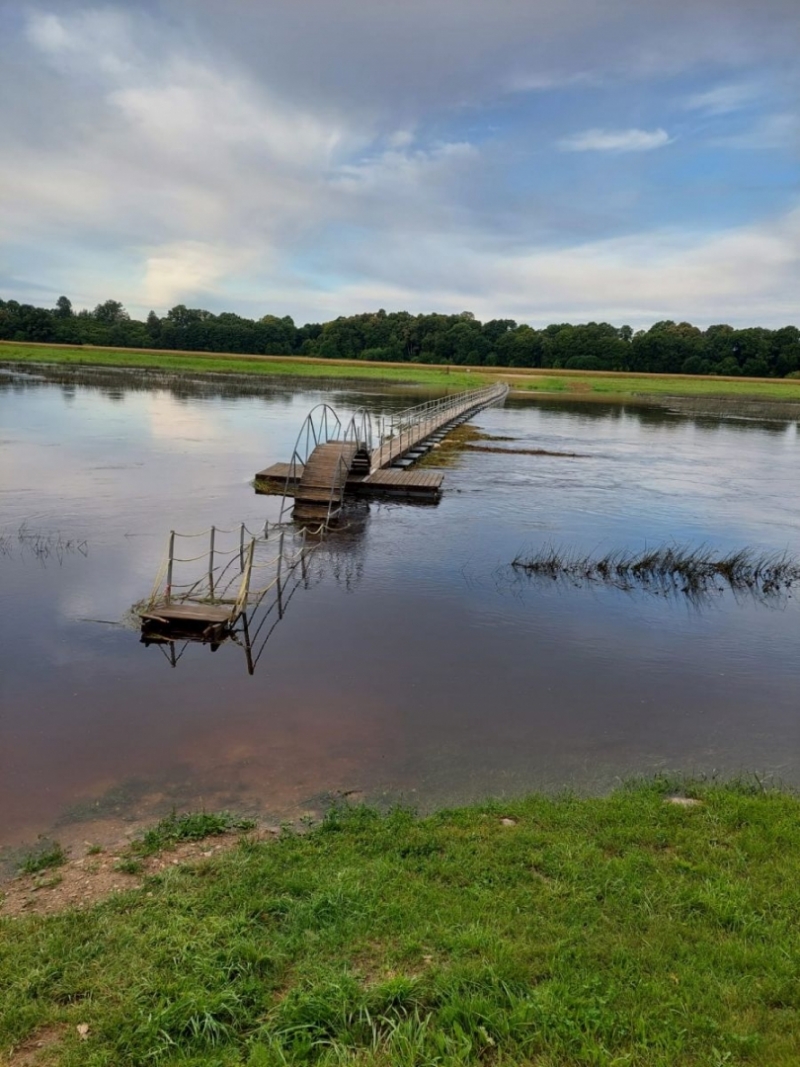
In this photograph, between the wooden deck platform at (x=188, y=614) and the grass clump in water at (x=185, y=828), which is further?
the wooden deck platform at (x=188, y=614)

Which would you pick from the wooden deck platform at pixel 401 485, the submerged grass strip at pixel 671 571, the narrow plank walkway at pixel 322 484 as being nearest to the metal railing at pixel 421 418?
the wooden deck platform at pixel 401 485

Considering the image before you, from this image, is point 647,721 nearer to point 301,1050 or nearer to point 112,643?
point 301,1050

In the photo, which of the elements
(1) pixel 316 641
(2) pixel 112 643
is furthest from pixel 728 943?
(2) pixel 112 643

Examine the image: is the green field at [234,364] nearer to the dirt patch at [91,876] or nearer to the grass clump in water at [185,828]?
the grass clump in water at [185,828]

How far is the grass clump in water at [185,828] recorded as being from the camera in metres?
6.48

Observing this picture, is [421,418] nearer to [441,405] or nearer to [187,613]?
[441,405]

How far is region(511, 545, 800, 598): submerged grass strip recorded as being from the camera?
1622cm

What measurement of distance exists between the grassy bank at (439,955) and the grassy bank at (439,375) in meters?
85.8

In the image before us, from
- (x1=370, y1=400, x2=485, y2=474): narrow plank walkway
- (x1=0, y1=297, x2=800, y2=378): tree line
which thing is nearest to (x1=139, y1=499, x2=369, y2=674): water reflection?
(x1=370, y1=400, x2=485, y2=474): narrow plank walkway

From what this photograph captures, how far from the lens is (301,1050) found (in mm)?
3916

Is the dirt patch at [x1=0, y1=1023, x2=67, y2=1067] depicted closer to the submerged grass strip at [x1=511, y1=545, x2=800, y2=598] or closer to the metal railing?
the submerged grass strip at [x1=511, y1=545, x2=800, y2=598]

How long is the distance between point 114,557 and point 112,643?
4.99 metres

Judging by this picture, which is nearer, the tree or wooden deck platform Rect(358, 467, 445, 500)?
wooden deck platform Rect(358, 467, 445, 500)

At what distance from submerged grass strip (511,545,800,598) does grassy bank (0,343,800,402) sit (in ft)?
239
